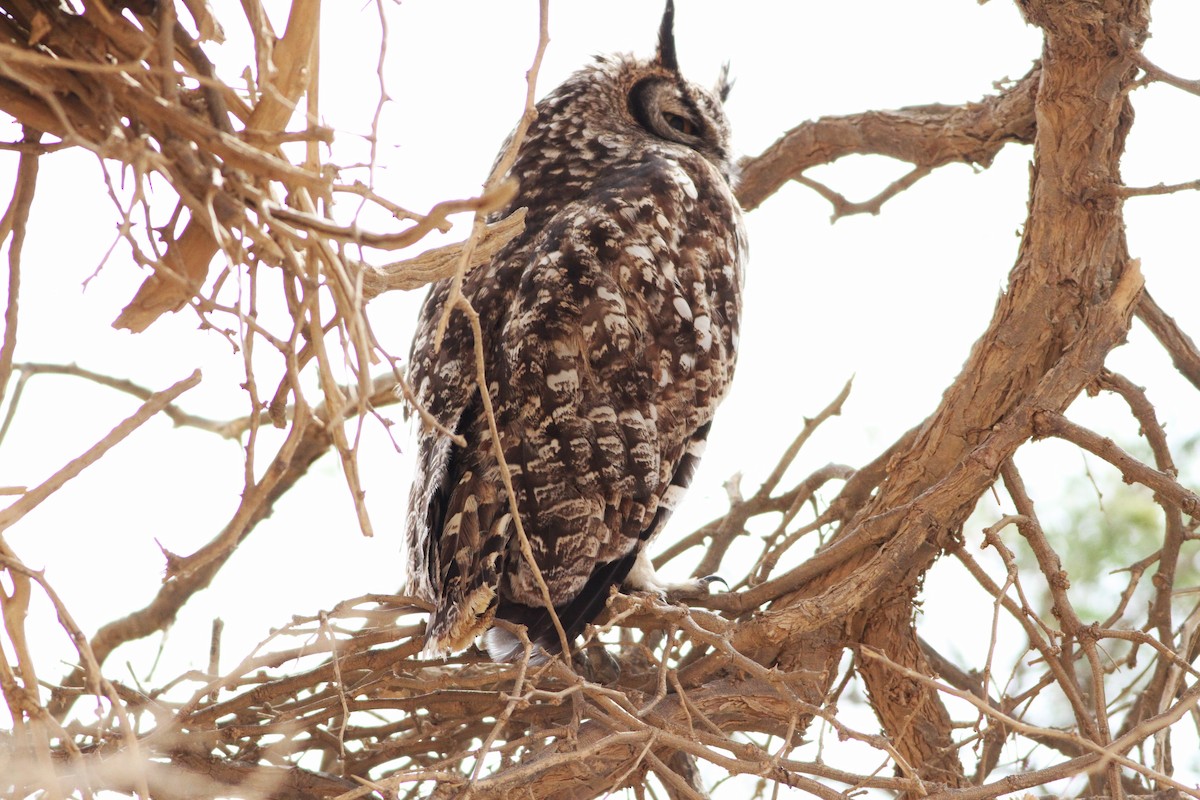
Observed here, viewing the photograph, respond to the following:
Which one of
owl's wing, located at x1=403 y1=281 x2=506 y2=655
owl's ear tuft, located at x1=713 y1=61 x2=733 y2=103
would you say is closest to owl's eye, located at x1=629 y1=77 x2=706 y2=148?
owl's ear tuft, located at x1=713 y1=61 x2=733 y2=103

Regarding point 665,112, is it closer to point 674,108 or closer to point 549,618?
point 674,108

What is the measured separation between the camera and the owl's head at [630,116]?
7.57 feet

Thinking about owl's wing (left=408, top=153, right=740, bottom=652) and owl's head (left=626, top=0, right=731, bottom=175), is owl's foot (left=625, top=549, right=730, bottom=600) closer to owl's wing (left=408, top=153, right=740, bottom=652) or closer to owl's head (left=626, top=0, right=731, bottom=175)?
owl's wing (left=408, top=153, right=740, bottom=652)

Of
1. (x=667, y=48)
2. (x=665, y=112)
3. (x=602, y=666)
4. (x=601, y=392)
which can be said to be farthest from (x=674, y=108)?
(x=602, y=666)

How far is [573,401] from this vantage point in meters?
1.81

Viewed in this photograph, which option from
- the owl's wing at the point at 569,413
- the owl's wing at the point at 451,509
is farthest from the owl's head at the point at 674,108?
the owl's wing at the point at 451,509

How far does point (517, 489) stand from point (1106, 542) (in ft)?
5.20

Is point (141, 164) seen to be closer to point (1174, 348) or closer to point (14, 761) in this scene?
point (14, 761)

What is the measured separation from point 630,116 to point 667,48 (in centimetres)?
22

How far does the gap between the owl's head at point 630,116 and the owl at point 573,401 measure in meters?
0.19

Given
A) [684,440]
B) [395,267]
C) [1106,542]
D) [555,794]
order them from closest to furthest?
[395,267], [555,794], [684,440], [1106,542]

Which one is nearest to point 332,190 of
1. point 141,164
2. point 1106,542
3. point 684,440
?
point 141,164

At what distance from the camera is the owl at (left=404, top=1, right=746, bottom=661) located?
1.73 metres

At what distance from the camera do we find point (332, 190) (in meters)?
0.93
